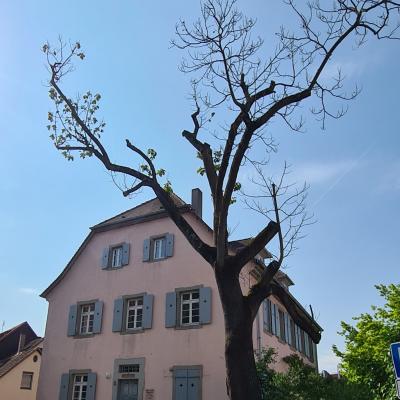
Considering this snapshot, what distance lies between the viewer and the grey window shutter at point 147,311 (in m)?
20.0

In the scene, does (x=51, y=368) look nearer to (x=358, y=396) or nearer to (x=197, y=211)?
(x=197, y=211)

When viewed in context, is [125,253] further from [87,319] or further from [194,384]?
[194,384]

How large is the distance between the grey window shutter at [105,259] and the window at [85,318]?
156 centimetres

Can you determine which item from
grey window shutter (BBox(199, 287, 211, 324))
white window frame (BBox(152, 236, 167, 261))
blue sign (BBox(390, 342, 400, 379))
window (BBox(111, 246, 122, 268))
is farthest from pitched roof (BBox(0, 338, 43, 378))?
blue sign (BBox(390, 342, 400, 379))

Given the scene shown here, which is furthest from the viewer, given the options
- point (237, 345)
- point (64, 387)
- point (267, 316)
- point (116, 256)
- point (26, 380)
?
point (26, 380)

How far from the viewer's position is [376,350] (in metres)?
16.8

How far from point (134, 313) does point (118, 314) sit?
0.66 meters

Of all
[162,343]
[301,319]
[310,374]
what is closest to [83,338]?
[162,343]

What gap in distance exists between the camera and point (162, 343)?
1927 cm

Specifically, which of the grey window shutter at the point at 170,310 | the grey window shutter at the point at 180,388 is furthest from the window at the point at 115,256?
the grey window shutter at the point at 180,388

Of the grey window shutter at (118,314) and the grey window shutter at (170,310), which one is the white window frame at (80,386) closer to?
the grey window shutter at (118,314)

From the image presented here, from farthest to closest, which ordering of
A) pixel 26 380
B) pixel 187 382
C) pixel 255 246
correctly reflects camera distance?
pixel 26 380, pixel 187 382, pixel 255 246

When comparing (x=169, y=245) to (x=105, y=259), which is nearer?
(x=169, y=245)

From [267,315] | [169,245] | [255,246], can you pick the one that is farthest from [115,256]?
[255,246]
